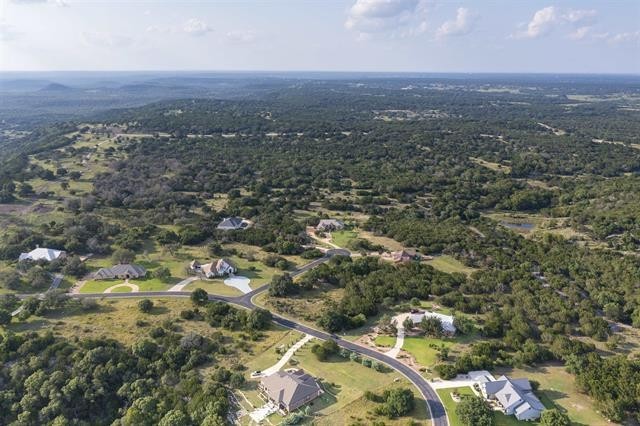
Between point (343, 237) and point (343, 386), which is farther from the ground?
point (343, 237)

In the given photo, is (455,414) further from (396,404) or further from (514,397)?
(514,397)

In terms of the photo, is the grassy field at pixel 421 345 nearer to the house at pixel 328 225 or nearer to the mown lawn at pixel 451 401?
the mown lawn at pixel 451 401

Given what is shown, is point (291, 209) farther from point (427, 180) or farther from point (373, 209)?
point (427, 180)

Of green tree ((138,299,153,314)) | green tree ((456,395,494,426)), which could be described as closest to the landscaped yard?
green tree ((138,299,153,314))

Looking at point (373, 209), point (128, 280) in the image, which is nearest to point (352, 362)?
point (128, 280)

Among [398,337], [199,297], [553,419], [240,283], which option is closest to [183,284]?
[199,297]

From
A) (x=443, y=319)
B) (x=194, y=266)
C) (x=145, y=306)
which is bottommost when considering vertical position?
(x=145, y=306)

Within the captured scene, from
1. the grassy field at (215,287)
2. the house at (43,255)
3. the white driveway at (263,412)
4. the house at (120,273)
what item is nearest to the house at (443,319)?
the white driveway at (263,412)
